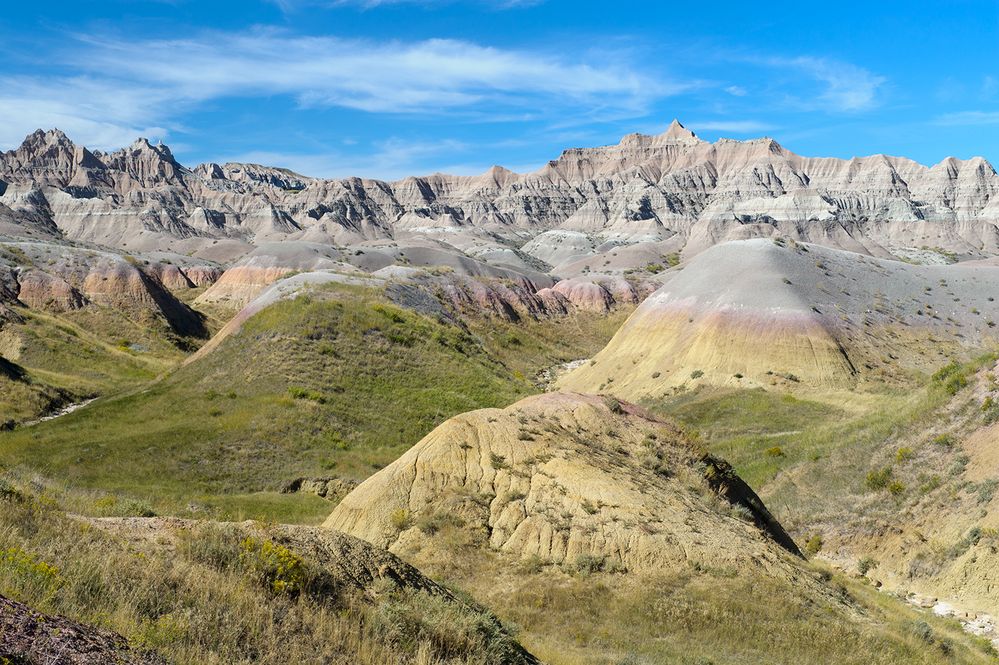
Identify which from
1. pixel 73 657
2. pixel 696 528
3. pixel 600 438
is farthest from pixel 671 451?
pixel 73 657

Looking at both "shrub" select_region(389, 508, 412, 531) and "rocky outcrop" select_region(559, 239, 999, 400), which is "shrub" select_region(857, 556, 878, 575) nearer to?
"shrub" select_region(389, 508, 412, 531)

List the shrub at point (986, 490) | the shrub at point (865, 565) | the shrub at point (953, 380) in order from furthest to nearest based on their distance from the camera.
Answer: the shrub at point (953, 380), the shrub at point (865, 565), the shrub at point (986, 490)

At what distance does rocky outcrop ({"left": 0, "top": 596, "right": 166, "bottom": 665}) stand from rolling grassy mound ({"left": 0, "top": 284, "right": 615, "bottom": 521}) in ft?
49.6

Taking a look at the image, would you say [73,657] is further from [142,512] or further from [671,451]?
[671,451]

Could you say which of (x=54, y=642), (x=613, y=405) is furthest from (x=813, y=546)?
(x=54, y=642)

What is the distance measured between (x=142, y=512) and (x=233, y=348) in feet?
116

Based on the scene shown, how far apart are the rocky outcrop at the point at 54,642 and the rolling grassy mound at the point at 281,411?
15.1 m

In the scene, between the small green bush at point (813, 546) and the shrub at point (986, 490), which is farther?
the small green bush at point (813, 546)

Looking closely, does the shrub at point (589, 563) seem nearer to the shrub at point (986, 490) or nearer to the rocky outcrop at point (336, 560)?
the rocky outcrop at point (336, 560)

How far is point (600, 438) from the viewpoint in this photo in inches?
846

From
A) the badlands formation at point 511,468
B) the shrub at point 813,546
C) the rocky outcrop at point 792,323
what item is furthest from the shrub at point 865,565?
the rocky outcrop at point 792,323

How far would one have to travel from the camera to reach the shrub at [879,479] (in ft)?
85.8

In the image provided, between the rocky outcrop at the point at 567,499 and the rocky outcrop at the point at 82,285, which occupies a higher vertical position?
the rocky outcrop at the point at 82,285

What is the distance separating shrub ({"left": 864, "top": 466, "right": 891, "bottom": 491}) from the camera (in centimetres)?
2614
